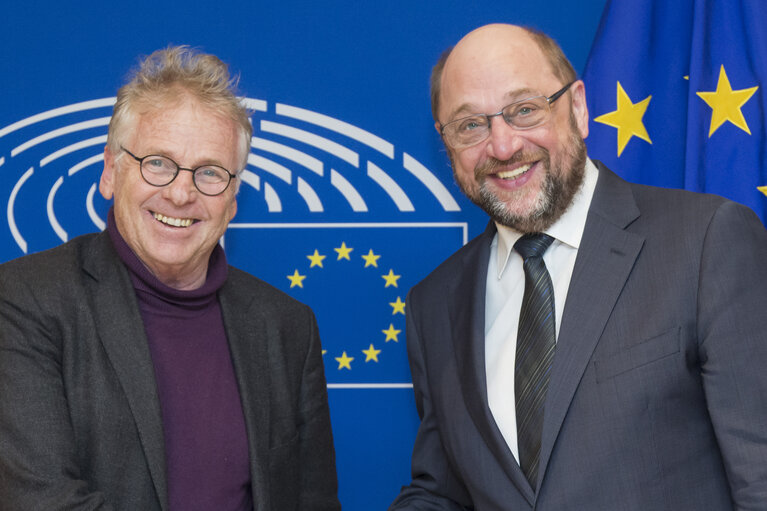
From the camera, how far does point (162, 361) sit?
6.31 ft

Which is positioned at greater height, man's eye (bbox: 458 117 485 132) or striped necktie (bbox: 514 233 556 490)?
man's eye (bbox: 458 117 485 132)

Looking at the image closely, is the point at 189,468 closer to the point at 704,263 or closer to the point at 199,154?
the point at 199,154

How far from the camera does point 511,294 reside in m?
2.00

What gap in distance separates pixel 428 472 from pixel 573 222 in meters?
0.77

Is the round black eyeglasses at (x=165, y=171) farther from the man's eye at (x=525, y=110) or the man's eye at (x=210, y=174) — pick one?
the man's eye at (x=525, y=110)

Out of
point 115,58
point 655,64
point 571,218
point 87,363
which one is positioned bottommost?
point 87,363

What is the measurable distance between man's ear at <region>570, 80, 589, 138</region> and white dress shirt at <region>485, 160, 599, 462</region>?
0.31ft

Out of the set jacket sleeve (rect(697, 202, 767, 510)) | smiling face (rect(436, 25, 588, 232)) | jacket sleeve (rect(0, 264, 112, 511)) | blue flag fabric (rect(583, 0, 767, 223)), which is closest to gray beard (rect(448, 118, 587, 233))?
smiling face (rect(436, 25, 588, 232))

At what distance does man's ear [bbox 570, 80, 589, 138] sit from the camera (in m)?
2.06

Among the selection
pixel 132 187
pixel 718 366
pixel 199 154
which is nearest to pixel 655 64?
pixel 718 366

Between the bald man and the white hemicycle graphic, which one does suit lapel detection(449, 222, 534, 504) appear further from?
the white hemicycle graphic

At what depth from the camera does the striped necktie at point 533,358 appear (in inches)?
69.7

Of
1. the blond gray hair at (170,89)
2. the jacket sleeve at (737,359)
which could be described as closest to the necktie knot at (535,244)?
the jacket sleeve at (737,359)

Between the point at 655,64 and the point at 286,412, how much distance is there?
1560 millimetres
